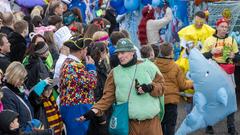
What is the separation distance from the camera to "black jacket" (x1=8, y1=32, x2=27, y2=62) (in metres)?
8.14

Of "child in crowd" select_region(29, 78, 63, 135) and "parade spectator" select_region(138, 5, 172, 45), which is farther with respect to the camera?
"parade spectator" select_region(138, 5, 172, 45)

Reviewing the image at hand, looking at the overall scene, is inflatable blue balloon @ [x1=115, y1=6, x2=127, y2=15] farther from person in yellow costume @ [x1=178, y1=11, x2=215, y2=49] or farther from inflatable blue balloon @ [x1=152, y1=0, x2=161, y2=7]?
person in yellow costume @ [x1=178, y1=11, x2=215, y2=49]

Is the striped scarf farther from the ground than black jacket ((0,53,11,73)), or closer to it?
closer to it

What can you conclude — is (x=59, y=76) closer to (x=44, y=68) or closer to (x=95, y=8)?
(x=44, y=68)

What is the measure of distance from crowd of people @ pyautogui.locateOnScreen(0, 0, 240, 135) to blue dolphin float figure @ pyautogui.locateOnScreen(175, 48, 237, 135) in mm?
165

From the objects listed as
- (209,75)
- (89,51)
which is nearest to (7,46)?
(89,51)

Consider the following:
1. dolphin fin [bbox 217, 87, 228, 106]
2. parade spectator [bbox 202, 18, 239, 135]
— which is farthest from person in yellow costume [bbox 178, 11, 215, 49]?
dolphin fin [bbox 217, 87, 228, 106]

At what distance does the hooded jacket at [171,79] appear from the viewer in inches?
320

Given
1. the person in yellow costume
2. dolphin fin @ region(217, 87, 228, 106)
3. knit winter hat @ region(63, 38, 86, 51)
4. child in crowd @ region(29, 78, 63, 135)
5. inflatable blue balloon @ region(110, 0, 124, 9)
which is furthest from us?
inflatable blue balloon @ region(110, 0, 124, 9)

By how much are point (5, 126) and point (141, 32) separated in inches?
306

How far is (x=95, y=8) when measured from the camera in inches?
612

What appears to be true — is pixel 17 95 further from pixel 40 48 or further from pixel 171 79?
pixel 171 79

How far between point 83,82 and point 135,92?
2.61 feet

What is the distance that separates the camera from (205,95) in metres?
8.48
